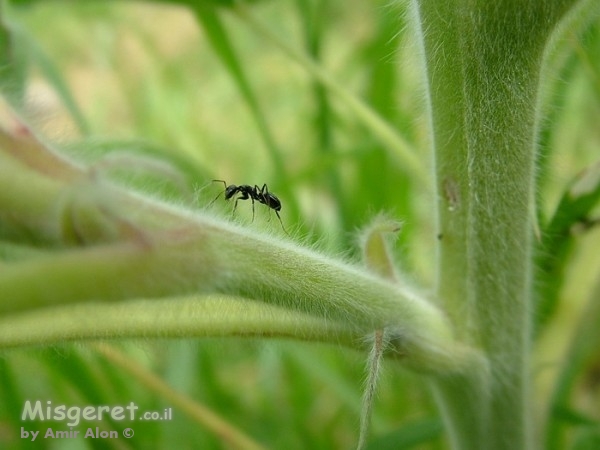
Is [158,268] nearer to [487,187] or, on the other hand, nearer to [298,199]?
[487,187]

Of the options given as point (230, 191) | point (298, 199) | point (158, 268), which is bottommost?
point (158, 268)

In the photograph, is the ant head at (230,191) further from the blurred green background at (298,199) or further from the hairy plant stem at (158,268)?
the hairy plant stem at (158,268)

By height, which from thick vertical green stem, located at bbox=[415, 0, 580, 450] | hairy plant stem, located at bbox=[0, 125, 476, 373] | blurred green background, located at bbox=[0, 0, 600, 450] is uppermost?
blurred green background, located at bbox=[0, 0, 600, 450]

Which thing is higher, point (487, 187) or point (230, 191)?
point (230, 191)

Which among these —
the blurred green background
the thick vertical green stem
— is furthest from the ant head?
the thick vertical green stem

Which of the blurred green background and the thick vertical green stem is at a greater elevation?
the blurred green background

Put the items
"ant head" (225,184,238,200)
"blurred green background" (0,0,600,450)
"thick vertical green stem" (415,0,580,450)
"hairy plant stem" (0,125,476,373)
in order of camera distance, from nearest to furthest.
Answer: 1. "hairy plant stem" (0,125,476,373)
2. "thick vertical green stem" (415,0,580,450)
3. "blurred green background" (0,0,600,450)
4. "ant head" (225,184,238,200)

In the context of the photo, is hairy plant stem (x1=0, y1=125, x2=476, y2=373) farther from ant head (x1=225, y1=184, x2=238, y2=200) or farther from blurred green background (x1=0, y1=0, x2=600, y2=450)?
ant head (x1=225, y1=184, x2=238, y2=200)

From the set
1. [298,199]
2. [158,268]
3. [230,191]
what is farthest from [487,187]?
[298,199]

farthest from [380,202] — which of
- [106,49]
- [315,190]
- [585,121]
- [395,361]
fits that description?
[106,49]

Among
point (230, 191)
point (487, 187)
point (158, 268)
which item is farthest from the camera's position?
point (230, 191)
